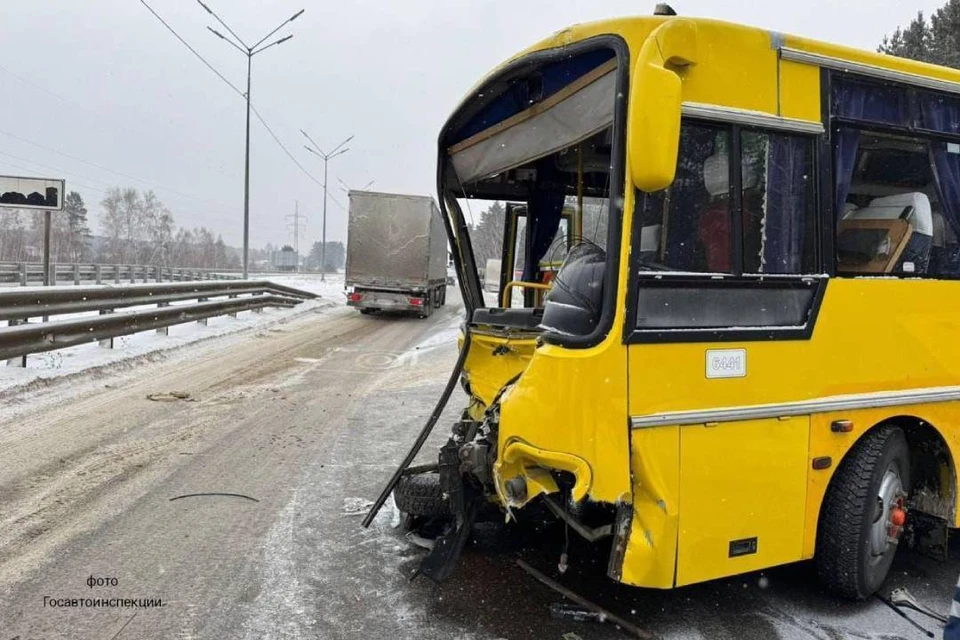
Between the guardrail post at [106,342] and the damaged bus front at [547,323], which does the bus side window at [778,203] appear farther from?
the guardrail post at [106,342]

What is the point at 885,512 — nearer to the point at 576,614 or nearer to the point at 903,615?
the point at 903,615

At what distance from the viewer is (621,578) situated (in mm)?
2768

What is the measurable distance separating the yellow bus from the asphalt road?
0.31 m

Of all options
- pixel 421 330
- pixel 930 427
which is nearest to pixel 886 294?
pixel 930 427

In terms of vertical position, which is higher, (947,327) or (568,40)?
(568,40)

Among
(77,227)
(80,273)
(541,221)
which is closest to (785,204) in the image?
(541,221)

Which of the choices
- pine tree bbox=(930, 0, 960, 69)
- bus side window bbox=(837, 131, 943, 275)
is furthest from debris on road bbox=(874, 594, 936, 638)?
pine tree bbox=(930, 0, 960, 69)

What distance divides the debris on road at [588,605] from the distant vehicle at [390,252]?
53.7 feet

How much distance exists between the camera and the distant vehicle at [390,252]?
64.6 ft

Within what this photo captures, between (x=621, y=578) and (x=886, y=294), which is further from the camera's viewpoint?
(x=886, y=294)

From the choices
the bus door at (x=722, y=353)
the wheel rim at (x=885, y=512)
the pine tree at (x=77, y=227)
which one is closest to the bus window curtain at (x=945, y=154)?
the bus door at (x=722, y=353)

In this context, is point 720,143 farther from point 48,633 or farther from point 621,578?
point 48,633

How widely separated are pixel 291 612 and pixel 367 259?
17461 millimetres

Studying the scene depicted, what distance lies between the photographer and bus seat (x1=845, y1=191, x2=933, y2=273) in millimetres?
3467
